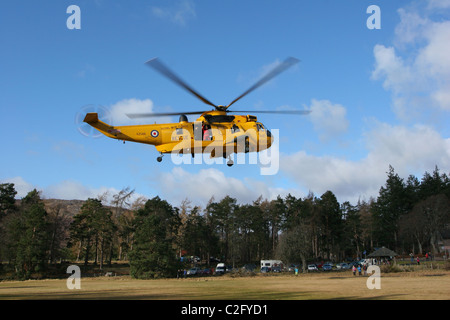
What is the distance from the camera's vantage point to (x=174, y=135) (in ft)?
70.6

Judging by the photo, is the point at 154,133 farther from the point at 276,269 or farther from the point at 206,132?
the point at 276,269

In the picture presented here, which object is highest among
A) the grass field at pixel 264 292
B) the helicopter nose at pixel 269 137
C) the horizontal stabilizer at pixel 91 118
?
the horizontal stabilizer at pixel 91 118

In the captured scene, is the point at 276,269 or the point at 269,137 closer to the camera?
the point at 269,137

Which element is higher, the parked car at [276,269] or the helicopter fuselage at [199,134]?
the helicopter fuselage at [199,134]

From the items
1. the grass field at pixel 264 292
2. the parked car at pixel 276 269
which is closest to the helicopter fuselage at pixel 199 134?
the grass field at pixel 264 292

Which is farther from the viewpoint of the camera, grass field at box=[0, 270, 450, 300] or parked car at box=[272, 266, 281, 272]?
parked car at box=[272, 266, 281, 272]

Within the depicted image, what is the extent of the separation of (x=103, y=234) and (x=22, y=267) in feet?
55.2

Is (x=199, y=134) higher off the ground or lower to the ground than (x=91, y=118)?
lower

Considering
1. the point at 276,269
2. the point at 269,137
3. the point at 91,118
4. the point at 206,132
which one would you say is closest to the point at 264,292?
the point at 269,137

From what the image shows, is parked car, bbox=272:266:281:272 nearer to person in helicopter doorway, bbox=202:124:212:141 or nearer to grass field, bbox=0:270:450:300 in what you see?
grass field, bbox=0:270:450:300

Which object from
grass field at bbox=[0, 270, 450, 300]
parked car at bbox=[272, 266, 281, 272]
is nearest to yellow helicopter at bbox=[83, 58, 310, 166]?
grass field at bbox=[0, 270, 450, 300]

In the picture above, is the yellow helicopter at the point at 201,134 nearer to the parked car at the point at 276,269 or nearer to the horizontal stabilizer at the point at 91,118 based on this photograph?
the horizontal stabilizer at the point at 91,118
